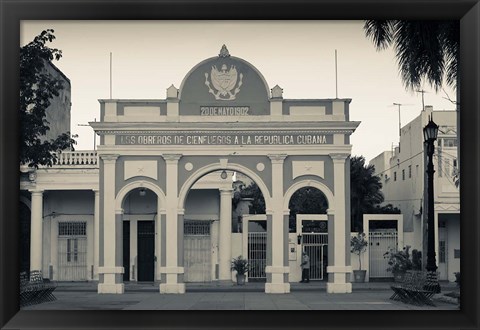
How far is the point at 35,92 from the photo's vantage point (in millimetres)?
15664

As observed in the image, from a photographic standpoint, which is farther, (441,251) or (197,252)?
(197,252)

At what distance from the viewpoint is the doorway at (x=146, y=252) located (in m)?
23.0

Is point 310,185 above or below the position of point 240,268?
above

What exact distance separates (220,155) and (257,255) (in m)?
3.98

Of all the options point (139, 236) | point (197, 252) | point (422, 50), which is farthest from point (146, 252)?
point (422, 50)

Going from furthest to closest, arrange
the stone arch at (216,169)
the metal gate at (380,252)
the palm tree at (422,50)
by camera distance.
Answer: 1. the metal gate at (380,252)
2. the stone arch at (216,169)
3. the palm tree at (422,50)

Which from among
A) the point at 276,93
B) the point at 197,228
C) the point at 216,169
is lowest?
the point at 197,228

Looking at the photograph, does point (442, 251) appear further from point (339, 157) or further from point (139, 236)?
point (139, 236)

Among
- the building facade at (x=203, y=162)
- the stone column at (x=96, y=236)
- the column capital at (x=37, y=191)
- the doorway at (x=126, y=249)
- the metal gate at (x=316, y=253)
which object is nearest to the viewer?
the building facade at (x=203, y=162)

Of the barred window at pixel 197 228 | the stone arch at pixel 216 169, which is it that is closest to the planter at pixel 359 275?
the stone arch at pixel 216 169

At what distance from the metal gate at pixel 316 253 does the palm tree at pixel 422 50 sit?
6960 millimetres

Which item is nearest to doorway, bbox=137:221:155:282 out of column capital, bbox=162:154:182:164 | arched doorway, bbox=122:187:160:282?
arched doorway, bbox=122:187:160:282

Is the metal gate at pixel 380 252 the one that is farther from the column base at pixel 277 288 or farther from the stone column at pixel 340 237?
the column base at pixel 277 288

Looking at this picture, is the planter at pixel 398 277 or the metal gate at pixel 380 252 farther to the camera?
the metal gate at pixel 380 252
